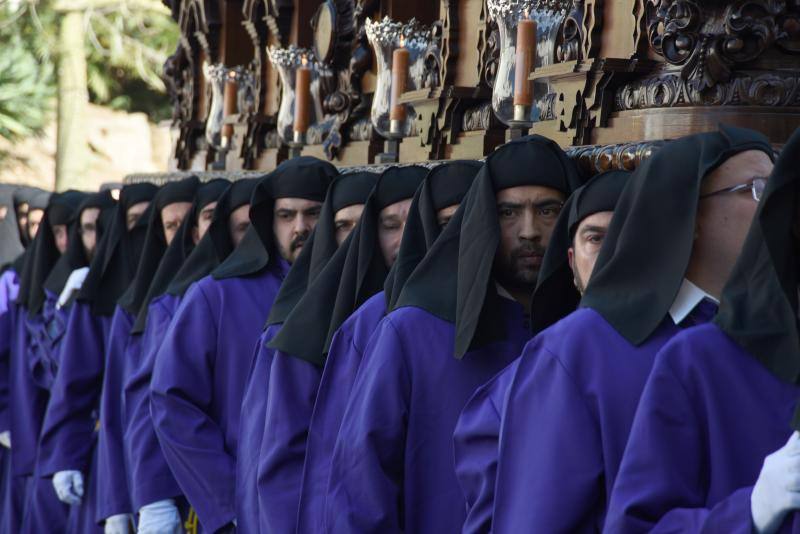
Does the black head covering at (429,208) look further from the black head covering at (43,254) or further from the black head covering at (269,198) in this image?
the black head covering at (43,254)

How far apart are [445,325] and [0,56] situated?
2136 cm

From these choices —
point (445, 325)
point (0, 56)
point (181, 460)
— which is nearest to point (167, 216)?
point (181, 460)

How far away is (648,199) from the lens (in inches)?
127

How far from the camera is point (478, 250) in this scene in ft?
13.5

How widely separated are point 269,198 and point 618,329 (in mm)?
2828

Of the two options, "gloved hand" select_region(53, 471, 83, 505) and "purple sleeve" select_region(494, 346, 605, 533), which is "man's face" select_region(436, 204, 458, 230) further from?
"gloved hand" select_region(53, 471, 83, 505)

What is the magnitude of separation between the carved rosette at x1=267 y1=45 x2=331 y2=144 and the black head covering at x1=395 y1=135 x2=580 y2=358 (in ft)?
12.9

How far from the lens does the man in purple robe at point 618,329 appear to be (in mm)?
3205

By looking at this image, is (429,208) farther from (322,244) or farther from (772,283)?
(772,283)

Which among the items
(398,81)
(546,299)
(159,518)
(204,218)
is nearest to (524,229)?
(546,299)

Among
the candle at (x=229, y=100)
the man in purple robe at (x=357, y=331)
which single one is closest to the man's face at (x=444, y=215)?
the man in purple robe at (x=357, y=331)

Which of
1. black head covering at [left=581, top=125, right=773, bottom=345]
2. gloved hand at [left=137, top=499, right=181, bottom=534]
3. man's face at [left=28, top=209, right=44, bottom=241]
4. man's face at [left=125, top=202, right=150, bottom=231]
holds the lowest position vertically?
gloved hand at [left=137, top=499, right=181, bottom=534]

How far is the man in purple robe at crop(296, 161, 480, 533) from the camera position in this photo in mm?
4574

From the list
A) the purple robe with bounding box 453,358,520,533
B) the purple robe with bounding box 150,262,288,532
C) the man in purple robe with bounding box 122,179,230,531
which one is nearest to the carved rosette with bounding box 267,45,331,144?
the man in purple robe with bounding box 122,179,230,531
